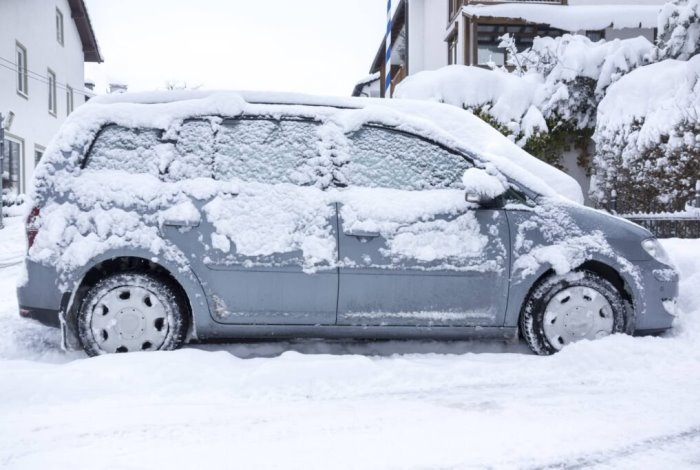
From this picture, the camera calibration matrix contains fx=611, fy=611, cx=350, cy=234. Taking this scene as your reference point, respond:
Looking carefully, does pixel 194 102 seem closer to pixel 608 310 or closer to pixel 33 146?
pixel 608 310

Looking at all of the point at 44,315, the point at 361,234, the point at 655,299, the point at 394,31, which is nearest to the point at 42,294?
the point at 44,315

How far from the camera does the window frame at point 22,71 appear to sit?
18812 mm

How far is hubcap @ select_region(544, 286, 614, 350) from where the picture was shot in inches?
159

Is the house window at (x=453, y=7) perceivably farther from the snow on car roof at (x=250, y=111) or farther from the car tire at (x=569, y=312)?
the car tire at (x=569, y=312)

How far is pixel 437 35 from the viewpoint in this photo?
25438mm

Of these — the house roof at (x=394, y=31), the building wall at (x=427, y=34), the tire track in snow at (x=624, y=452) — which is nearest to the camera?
the tire track in snow at (x=624, y=452)

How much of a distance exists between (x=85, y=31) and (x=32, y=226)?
27.3m

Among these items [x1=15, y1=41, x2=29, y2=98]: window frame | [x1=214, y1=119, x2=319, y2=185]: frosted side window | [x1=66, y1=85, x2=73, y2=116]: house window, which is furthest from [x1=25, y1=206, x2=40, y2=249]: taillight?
[x1=66, y1=85, x2=73, y2=116]: house window

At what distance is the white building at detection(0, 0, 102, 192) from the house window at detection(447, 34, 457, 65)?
574 inches

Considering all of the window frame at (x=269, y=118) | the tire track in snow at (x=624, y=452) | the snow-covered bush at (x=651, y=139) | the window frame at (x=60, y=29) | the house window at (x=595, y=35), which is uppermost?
the window frame at (x=60, y=29)

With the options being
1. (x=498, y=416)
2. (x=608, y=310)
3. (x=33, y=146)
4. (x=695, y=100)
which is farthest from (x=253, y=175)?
(x=33, y=146)

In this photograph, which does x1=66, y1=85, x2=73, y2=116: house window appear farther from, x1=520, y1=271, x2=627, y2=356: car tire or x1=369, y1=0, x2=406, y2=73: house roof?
x1=520, y1=271, x2=627, y2=356: car tire

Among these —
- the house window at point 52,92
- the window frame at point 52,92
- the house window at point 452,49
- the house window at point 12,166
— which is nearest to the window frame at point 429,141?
the house window at point 12,166

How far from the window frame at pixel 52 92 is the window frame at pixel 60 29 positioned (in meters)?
1.85
